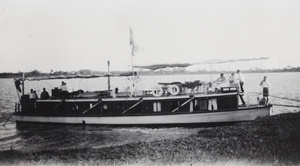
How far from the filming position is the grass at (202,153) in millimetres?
10095

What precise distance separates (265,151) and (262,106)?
11.2 m

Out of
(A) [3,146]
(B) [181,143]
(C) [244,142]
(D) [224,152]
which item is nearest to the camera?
(D) [224,152]

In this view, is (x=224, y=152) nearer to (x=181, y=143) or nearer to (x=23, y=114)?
(x=181, y=143)

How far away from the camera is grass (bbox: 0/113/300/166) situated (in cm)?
1009

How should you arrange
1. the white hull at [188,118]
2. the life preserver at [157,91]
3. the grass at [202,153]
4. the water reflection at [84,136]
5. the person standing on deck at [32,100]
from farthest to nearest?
the person standing on deck at [32,100], the life preserver at [157,91], the white hull at [188,118], the water reflection at [84,136], the grass at [202,153]

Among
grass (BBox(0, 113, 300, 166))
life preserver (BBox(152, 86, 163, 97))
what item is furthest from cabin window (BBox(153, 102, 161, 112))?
grass (BBox(0, 113, 300, 166))

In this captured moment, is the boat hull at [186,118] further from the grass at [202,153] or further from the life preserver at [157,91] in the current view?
the grass at [202,153]

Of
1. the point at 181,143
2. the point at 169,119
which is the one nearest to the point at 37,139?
the point at 169,119

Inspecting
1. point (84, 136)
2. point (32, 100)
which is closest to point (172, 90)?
point (84, 136)

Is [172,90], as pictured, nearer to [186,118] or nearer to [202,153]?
[186,118]

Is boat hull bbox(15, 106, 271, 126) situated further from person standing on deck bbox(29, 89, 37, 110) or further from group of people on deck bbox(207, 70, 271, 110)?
person standing on deck bbox(29, 89, 37, 110)

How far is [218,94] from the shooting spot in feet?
68.7

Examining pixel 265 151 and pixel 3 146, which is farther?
pixel 3 146

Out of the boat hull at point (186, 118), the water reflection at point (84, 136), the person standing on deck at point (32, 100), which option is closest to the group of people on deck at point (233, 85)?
the boat hull at point (186, 118)
